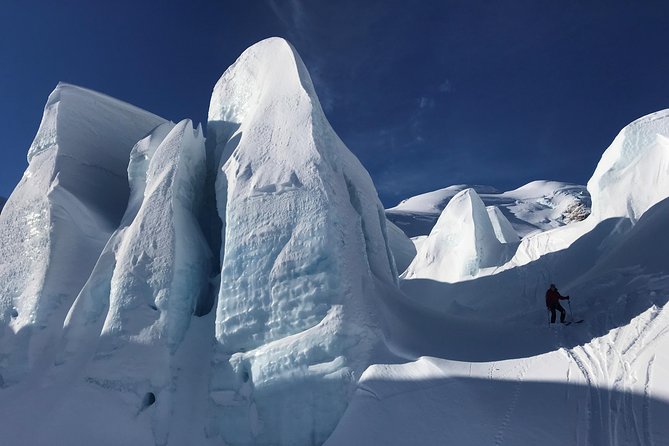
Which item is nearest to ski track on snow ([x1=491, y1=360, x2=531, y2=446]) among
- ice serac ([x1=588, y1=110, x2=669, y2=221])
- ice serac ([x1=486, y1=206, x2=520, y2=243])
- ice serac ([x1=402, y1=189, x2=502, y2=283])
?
ice serac ([x1=588, y1=110, x2=669, y2=221])

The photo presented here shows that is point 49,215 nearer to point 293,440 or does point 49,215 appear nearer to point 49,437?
point 49,437

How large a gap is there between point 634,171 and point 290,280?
40.3 feet

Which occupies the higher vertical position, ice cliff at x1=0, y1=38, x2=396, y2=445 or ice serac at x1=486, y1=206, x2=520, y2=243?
ice serac at x1=486, y1=206, x2=520, y2=243

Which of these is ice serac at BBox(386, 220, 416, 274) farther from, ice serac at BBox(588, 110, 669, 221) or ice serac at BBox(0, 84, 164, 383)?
ice serac at BBox(0, 84, 164, 383)

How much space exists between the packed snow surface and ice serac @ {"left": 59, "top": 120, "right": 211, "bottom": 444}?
0.04 metres

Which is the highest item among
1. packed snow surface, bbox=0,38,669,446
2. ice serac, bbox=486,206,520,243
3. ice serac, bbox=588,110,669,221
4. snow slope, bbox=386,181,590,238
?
snow slope, bbox=386,181,590,238

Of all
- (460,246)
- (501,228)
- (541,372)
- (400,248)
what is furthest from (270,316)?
(400,248)

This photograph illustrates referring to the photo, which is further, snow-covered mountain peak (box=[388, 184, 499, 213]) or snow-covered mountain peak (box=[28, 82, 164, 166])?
snow-covered mountain peak (box=[388, 184, 499, 213])

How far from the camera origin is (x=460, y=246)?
A: 2027 centimetres

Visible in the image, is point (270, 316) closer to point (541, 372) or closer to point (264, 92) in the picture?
point (541, 372)

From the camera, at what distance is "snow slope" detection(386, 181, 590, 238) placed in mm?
53688

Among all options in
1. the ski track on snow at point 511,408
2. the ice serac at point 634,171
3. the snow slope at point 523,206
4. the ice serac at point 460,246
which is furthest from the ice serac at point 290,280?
the snow slope at point 523,206

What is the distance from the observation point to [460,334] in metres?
8.80

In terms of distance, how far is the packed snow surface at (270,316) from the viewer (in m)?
6.24
